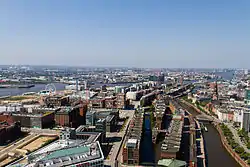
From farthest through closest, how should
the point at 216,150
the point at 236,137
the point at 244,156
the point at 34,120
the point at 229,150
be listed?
1. the point at 34,120
2. the point at 236,137
3. the point at 216,150
4. the point at 229,150
5. the point at 244,156

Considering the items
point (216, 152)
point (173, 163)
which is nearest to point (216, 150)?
point (216, 152)

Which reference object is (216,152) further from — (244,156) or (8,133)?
(8,133)

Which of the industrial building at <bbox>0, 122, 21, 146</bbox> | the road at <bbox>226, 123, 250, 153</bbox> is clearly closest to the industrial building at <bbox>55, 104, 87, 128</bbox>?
the industrial building at <bbox>0, 122, 21, 146</bbox>

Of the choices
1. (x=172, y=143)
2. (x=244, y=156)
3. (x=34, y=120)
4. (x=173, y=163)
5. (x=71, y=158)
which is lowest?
(x=244, y=156)

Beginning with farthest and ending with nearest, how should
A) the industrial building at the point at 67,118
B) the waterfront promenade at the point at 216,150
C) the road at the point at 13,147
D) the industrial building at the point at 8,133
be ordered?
1. the industrial building at the point at 67,118
2. the industrial building at the point at 8,133
3. the road at the point at 13,147
4. the waterfront promenade at the point at 216,150

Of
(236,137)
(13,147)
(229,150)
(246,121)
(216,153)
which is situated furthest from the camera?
(246,121)

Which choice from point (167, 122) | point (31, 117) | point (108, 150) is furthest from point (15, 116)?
point (167, 122)

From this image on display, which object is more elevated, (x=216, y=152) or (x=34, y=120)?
(x=34, y=120)

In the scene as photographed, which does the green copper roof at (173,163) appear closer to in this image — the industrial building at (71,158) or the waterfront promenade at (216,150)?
the waterfront promenade at (216,150)

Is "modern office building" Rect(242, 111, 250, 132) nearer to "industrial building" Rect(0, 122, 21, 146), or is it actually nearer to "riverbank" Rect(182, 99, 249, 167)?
"riverbank" Rect(182, 99, 249, 167)

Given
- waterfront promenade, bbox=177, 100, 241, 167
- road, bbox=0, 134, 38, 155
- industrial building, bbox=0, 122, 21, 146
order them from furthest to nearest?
industrial building, bbox=0, 122, 21, 146 < road, bbox=0, 134, 38, 155 < waterfront promenade, bbox=177, 100, 241, 167

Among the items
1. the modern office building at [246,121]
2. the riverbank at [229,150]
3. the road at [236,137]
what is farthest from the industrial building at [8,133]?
the modern office building at [246,121]

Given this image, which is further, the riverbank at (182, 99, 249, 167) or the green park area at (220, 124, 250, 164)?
the green park area at (220, 124, 250, 164)
